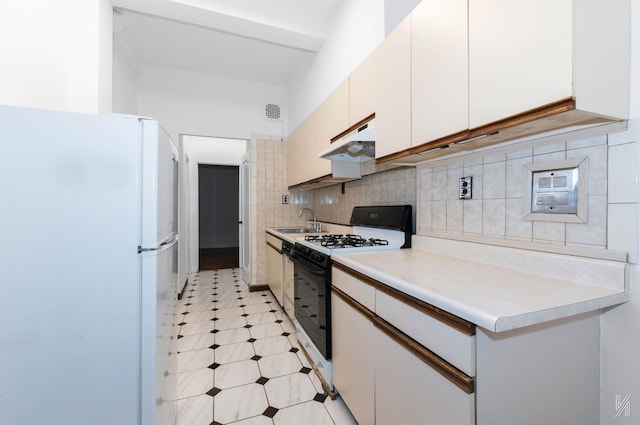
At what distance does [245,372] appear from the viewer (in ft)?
6.40

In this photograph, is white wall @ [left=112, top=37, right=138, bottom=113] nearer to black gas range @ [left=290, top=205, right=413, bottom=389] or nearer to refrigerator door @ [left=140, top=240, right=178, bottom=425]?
refrigerator door @ [left=140, top=240, right=178, bottom=425]

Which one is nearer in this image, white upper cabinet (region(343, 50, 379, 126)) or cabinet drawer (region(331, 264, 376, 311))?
cabinet drawer (region(331, 264, 376, 311))

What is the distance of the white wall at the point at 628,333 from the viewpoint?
0.86 metres

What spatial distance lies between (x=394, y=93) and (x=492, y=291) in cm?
113

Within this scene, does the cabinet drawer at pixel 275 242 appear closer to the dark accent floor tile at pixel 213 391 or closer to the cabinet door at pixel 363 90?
the dark accent floor tile at pixel 213 391

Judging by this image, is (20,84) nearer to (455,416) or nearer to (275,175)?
(455,416)

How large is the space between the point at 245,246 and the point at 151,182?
337cm

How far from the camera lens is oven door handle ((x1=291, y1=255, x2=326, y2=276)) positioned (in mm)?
1753

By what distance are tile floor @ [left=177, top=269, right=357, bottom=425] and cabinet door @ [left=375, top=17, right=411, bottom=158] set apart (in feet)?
5.28

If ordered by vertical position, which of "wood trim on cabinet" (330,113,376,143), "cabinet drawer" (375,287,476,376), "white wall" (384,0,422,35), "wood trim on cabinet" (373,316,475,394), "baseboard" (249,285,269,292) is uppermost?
"white wall" (384,0,422,35)

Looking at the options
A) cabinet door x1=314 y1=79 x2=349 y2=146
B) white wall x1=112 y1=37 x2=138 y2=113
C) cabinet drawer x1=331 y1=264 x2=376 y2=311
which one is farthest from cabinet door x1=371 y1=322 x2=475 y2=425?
white wall x1=112 y1=37 x2=138 y2=113

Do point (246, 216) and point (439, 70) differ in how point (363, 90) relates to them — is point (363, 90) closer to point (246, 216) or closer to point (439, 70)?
point (439, 70)

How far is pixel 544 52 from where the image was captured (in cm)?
81

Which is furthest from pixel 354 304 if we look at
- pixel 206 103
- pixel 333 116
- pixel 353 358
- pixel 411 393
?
pixel 206 103
